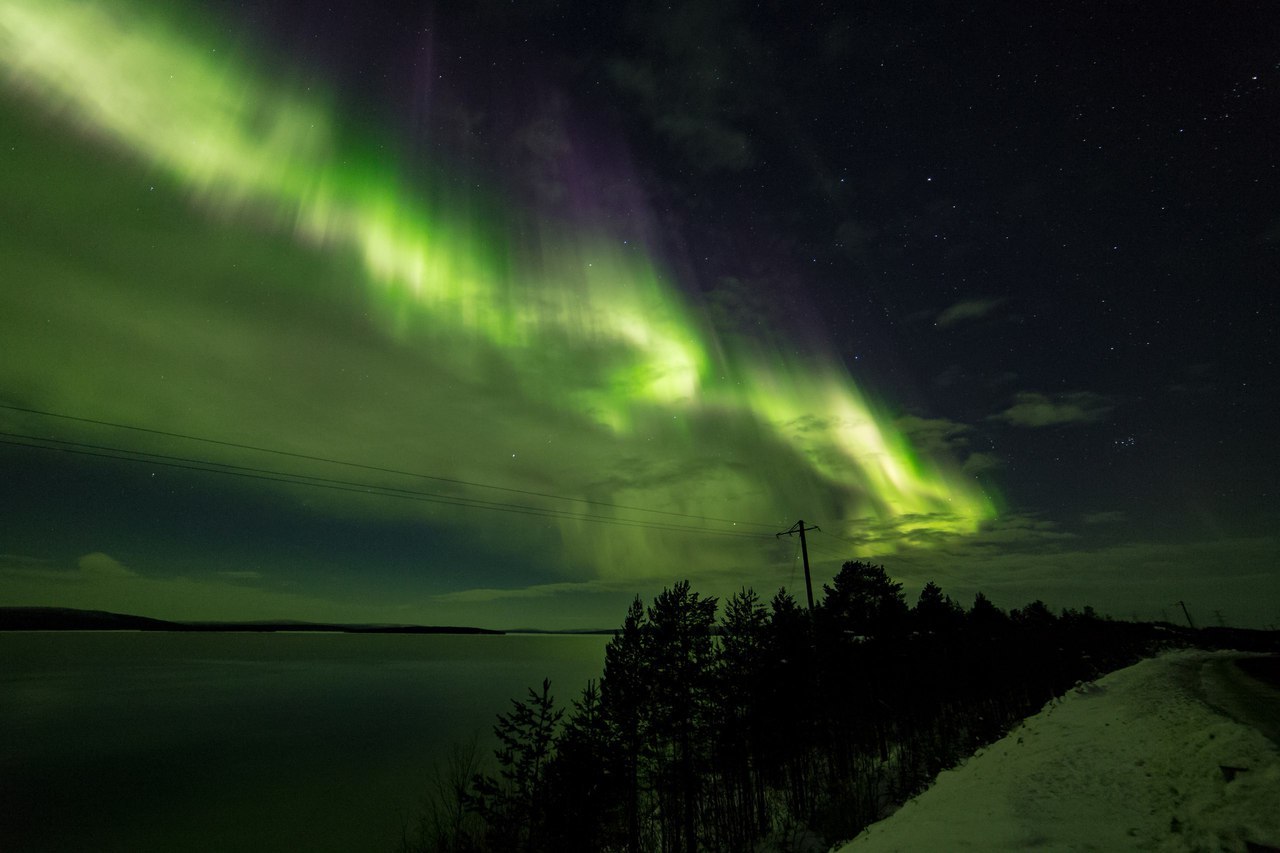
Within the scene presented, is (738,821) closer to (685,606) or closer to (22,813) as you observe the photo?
(685,606)

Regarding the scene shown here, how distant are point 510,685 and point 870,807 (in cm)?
18513

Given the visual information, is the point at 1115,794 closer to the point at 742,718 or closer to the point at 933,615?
the point at 742,718

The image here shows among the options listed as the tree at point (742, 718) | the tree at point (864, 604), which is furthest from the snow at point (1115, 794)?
the tree at point (864, 604)

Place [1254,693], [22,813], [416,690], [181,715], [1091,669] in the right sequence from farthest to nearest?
[416,690] < [181,715] < [1091,669] < [22,813] < [1254,693]

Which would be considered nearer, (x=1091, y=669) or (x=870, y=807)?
(x=870, y=807)

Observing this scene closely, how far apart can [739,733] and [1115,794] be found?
27.9 metres

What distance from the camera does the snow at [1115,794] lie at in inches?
428

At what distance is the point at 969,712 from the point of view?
5644cm

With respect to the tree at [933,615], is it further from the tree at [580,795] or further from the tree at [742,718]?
the tree at [580,795]

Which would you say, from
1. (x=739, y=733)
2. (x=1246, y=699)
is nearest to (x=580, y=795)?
(x=739, y=733)

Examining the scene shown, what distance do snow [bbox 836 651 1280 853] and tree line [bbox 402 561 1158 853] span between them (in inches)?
449

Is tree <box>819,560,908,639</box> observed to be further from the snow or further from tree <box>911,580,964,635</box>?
the snow

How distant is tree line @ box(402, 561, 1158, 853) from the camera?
34.2m

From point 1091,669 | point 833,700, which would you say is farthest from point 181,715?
point 1091,669
